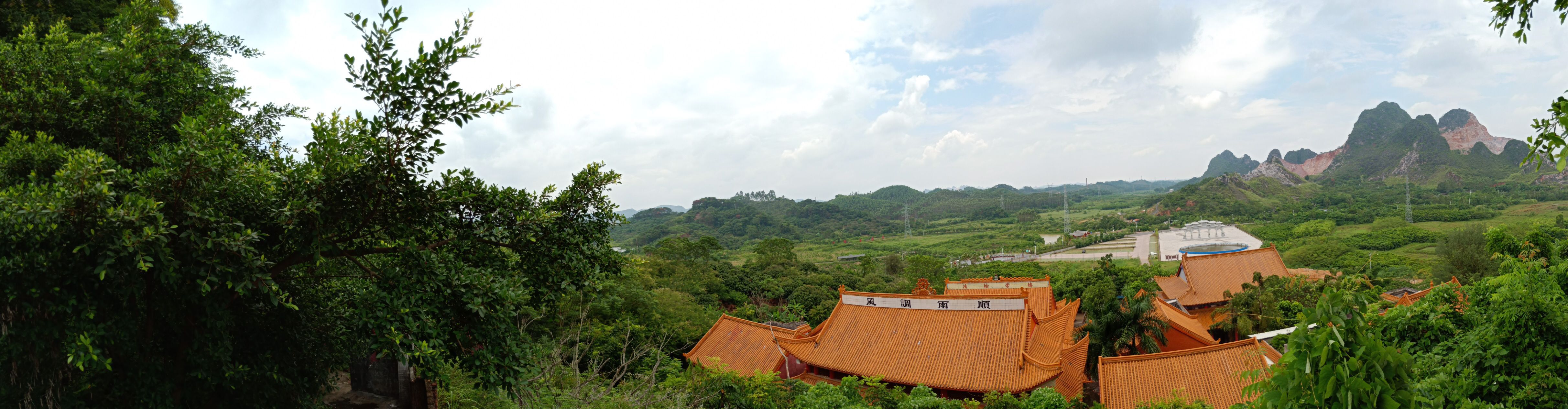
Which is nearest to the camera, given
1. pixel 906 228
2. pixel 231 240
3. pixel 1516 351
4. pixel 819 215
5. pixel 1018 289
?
pixel 231 240

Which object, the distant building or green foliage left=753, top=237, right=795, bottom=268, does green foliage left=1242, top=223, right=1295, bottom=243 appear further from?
green foliage left=753, top=237, right=795, bottom=268

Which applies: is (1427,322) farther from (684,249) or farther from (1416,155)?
(1416,155)

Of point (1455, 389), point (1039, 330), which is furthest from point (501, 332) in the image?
point (1039, 330)

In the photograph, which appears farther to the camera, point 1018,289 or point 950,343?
point 1018,289

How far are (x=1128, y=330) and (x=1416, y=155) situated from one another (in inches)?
4505

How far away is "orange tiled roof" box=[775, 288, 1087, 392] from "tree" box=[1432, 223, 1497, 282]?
19.6 m

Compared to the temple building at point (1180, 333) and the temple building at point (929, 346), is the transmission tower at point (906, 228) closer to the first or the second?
the temple building at point (1180, 333)

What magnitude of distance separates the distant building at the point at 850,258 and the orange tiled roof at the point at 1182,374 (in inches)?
2110

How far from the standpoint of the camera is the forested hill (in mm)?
98625

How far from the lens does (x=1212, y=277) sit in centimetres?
2228

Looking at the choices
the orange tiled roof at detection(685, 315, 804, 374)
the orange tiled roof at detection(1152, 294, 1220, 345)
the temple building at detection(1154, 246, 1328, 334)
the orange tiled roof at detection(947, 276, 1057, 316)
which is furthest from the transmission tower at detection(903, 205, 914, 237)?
the orange tiled roof at detection(685, 315, 804, 374)

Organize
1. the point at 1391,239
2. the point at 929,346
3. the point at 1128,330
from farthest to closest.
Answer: the point at 1391,239 → the point at 1128,330 → the point at 929,346

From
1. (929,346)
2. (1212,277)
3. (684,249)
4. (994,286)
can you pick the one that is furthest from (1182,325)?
(684,249)

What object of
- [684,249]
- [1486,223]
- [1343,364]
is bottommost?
[1486,223]
